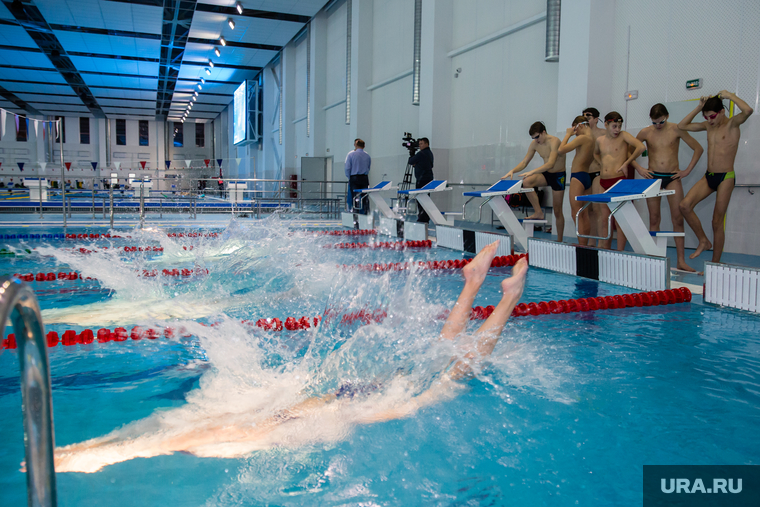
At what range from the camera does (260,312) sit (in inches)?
144

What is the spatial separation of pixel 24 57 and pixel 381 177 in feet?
45.8

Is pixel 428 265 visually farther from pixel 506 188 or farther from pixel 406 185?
pixel 406 185

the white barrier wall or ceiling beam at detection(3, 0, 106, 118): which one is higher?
ceiling beam at detection(3, 0, 106, 118)

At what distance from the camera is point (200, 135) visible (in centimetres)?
3469

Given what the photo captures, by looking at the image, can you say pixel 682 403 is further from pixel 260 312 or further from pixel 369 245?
pixel 369 245

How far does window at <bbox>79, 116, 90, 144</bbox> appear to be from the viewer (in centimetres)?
3055

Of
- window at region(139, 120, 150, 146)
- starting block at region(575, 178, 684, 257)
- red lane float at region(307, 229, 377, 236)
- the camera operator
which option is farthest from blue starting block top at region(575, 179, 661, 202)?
window at region(139, 120, 150, 146)

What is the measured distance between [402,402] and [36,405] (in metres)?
1.39

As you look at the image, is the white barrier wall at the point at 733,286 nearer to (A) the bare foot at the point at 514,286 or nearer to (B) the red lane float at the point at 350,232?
(A) the bare foot at the point at 514,286

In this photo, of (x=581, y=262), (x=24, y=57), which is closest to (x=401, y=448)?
(x=581, y=262)

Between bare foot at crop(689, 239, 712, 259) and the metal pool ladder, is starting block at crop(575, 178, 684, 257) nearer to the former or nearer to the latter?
bare foot at crop(689, 239, 712, 259)

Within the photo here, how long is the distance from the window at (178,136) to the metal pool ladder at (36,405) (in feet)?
116

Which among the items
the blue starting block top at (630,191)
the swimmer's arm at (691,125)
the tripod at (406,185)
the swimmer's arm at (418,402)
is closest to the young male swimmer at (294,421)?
the swimmer's arm at (418,402)

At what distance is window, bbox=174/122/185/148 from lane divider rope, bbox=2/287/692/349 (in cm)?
3313
